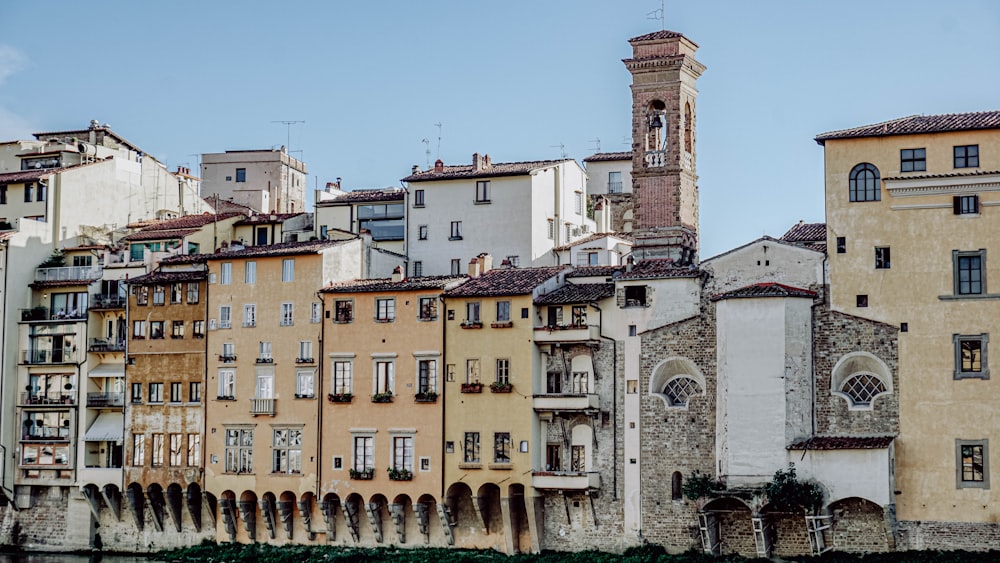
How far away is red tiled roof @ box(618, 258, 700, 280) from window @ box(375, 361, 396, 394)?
9812 mm

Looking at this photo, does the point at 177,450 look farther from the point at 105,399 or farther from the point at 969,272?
the point at 969,272

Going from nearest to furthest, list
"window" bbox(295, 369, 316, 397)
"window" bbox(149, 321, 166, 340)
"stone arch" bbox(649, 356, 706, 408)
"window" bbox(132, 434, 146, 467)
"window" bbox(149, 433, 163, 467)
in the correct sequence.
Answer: "stone arch" bbox(649, 356, 706, 408)
"window" bbox(295, 369, 316, 397)
"window" bbox(149, 433, 163, 467)
"window" bbox(132, 434, 146, 467)
"window" bbox(149, 321, 166, 340)

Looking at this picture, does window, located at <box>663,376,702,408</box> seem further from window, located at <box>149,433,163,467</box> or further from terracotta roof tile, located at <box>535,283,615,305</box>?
window, located at <box>149,433,163,467</box>

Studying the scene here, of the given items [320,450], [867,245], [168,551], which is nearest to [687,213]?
[867,245]

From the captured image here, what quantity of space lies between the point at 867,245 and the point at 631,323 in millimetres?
9171

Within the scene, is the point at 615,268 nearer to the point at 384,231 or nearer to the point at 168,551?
the point at 384,231

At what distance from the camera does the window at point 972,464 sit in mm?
57500

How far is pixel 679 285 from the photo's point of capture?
63.0m

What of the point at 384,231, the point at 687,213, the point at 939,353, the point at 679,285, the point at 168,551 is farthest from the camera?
the point at 384,231

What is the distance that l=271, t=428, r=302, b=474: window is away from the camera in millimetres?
68938

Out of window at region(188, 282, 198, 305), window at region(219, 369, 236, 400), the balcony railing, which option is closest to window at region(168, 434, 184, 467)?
window at region(219, 369, 236, 400)

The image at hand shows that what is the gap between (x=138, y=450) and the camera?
72812mm

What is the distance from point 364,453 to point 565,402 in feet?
28.5

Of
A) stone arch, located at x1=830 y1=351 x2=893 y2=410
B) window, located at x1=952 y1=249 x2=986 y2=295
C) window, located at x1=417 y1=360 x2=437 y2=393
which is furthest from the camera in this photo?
window, located at x1=417 y1=360 x2=437 y2=393
